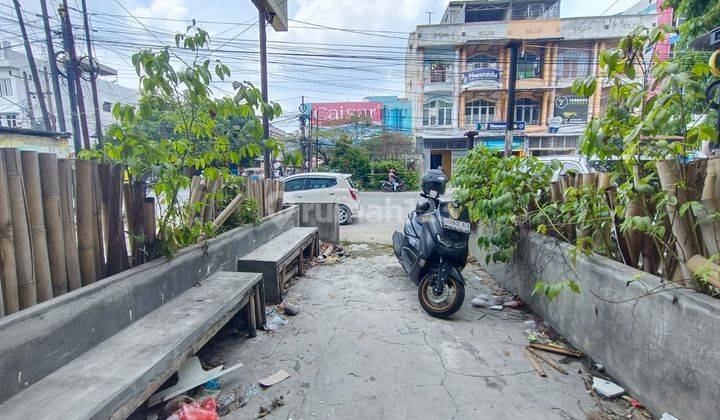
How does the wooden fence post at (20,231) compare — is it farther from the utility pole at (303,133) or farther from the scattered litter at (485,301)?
the utility pole at (303,133)

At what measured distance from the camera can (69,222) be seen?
6.99 feet

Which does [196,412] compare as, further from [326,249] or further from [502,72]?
[502,72]

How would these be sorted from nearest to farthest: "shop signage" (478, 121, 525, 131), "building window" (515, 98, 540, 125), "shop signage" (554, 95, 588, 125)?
1. "shop signage" (478, 121, 525, 131)
2. "shop signage" (554, 95, 588, 125)
3. "building window" (515, 98, 540, 125)

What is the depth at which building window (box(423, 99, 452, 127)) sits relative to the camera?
22797 millimetres

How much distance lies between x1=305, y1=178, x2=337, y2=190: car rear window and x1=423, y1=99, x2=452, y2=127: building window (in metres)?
15.8

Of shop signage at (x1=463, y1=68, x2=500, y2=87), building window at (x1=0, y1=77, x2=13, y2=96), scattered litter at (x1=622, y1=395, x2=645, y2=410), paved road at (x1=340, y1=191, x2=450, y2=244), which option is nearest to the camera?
scattered litter at (x1=622, y1=395, x2=645, y2=410)

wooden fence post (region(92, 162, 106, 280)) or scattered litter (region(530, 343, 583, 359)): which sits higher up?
wooden fence post (region(92, 162, 106, 280))

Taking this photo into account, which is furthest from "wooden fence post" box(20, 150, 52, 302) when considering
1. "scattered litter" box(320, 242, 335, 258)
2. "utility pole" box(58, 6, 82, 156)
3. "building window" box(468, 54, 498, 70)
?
"building window" box(468, 54, 498, 70)

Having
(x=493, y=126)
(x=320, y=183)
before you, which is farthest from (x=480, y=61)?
(x=320, y=183)

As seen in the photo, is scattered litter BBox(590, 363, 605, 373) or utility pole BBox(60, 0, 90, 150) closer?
scattered litter BBox(590, 363, 605, 373)

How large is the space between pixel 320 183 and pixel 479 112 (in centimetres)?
1709

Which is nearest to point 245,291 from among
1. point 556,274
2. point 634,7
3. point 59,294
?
point 59,294

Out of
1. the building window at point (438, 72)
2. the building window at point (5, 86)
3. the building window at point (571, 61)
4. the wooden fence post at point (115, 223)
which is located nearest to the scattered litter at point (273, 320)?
the wooden fence post at point (115, 223)

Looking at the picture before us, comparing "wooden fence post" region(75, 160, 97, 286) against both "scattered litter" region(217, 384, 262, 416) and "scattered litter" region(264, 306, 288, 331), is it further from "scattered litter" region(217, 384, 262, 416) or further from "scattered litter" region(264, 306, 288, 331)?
"scattered litter" region(264, 306, 288, 331)
